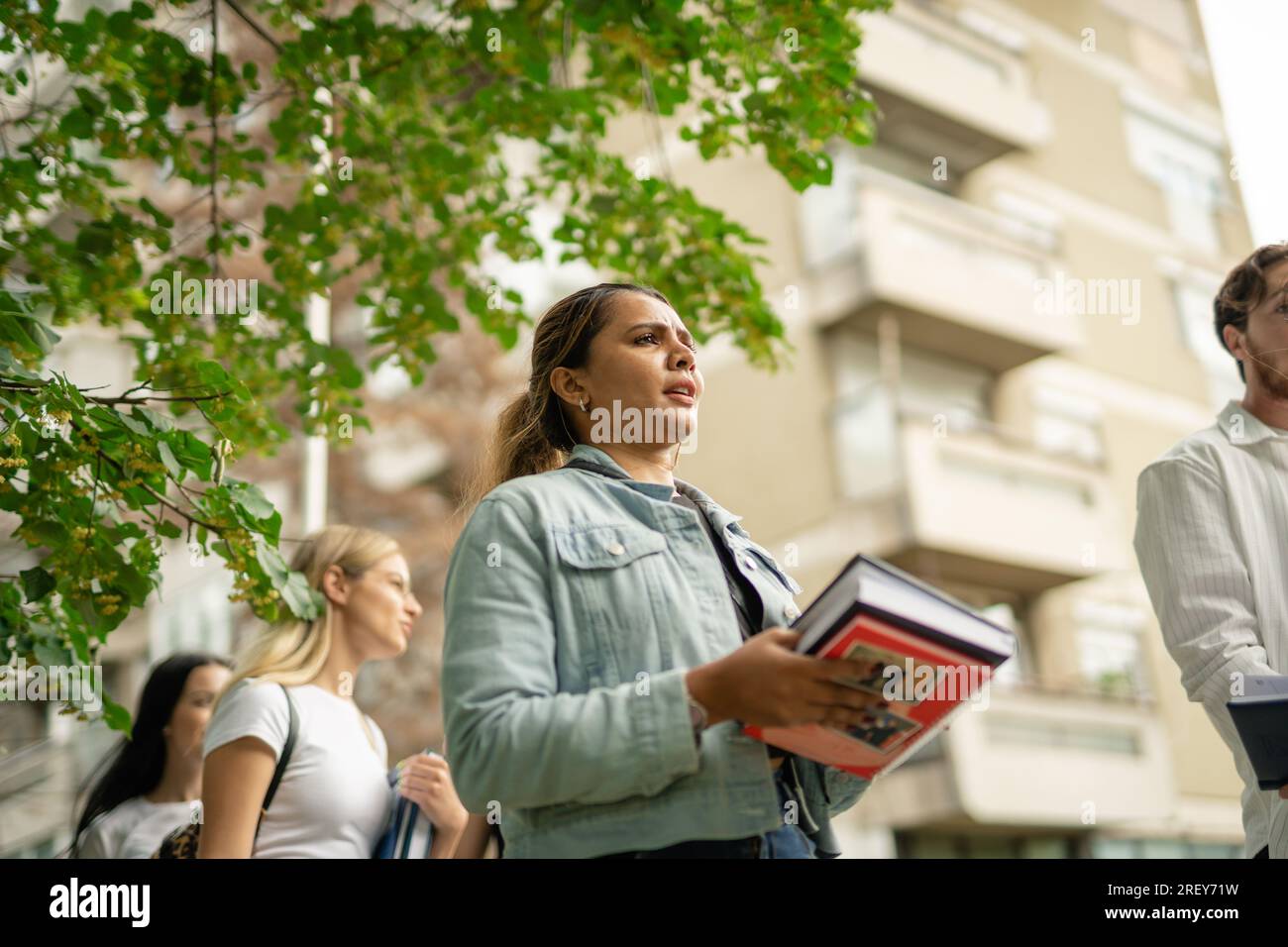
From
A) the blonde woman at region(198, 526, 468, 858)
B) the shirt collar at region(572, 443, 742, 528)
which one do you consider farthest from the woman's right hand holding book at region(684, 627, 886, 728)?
the blonde woman at region(198, 526, 468, 858)

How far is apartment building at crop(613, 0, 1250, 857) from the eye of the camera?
13.2m

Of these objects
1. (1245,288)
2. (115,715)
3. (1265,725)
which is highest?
(1245,288)

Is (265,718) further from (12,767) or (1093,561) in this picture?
(12,767)

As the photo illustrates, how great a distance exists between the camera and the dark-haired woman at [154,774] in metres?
3.79

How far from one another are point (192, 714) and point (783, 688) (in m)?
2.84

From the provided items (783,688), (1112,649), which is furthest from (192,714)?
(1112,649)

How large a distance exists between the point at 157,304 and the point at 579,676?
335cm

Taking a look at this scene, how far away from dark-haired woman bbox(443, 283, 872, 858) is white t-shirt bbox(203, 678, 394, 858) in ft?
3.70

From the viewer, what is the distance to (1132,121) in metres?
17.2

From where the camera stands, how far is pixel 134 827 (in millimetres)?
3814

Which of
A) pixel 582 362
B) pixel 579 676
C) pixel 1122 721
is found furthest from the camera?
pixel 1122 721

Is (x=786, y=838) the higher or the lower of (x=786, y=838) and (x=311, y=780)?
the lower

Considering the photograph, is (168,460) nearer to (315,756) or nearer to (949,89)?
(315,756)
